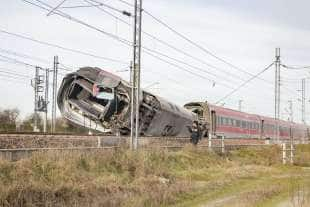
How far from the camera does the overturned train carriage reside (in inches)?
1143

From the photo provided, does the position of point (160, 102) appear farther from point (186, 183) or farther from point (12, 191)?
point (12, 191)

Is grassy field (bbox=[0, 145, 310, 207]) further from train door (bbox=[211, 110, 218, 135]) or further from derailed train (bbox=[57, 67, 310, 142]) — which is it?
train door (bbox=[211, 110, 218, 135])

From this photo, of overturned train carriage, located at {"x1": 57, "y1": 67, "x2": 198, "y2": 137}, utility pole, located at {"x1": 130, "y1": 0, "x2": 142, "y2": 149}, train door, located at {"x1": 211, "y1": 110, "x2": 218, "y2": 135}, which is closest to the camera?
utility pole, located at {"x1": 130, "y1": 0, "x2": 142, "y2": 149}

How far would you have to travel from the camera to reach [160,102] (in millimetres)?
31578

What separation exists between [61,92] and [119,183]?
14.4 meters

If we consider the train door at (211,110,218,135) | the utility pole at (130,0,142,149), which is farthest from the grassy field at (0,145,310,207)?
the train door at (211,110,218,135)

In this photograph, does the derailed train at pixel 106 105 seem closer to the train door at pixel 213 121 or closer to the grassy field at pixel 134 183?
the grassy field at pixel 134 183

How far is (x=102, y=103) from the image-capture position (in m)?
30.1

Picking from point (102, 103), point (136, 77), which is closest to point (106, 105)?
point (102, 103)

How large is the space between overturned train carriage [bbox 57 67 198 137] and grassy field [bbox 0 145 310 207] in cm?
574

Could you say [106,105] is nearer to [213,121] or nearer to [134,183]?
[134,183]

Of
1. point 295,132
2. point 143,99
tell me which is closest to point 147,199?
point 143,99

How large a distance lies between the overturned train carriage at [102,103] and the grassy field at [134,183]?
574 centimetres

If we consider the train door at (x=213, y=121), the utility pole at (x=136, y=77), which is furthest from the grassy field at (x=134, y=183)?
the train door at (x=213, y=121)
